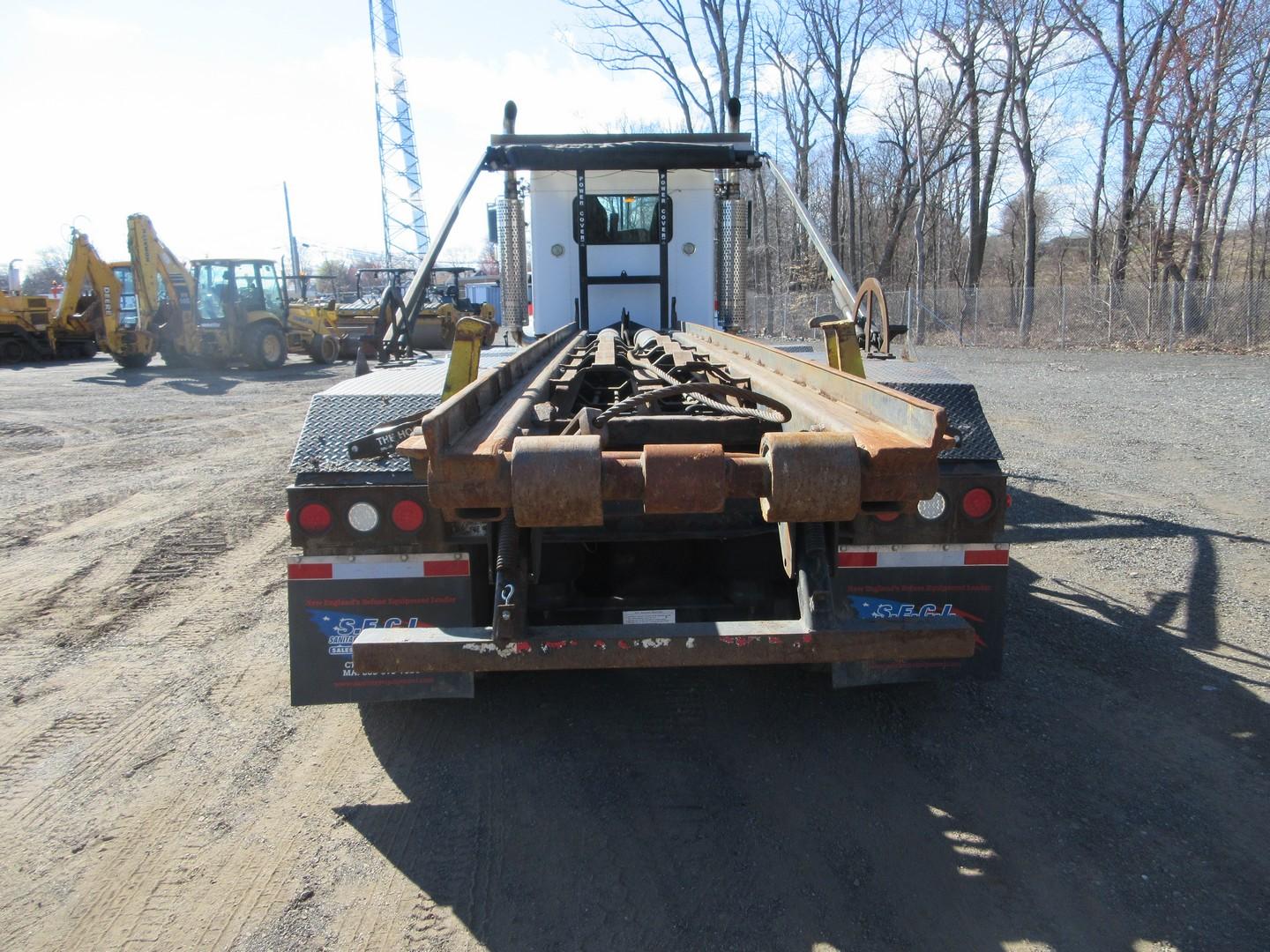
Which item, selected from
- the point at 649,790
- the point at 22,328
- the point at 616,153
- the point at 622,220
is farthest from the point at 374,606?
the point at 22,328

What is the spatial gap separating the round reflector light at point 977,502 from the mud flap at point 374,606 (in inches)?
73.6

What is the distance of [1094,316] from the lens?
25.1 metres

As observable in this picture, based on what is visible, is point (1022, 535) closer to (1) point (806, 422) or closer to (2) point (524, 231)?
(1) point (806, 422)

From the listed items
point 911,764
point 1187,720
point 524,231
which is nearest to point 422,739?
point 911,764

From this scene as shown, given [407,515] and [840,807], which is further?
[407,515]

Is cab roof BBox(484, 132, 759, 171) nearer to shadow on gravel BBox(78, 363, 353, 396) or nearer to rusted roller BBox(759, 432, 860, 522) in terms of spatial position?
rusted roller BBox(759, 432, 860, 522)

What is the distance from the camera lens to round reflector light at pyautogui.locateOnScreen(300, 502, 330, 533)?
3143 mm

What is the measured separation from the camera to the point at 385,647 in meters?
2.54

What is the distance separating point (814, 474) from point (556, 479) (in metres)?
0.65

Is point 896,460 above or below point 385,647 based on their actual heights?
above

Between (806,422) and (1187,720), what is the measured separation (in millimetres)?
2180

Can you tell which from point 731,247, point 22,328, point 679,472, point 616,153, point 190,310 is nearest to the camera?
point 679,472

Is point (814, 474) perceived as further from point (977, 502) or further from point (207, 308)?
point (207, 308)

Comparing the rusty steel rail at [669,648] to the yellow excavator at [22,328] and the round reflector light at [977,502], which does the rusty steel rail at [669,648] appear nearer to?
the round reflector light at [977,502]
